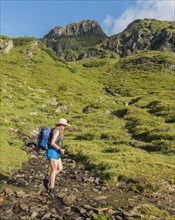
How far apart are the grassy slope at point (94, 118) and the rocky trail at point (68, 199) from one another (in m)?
1.40

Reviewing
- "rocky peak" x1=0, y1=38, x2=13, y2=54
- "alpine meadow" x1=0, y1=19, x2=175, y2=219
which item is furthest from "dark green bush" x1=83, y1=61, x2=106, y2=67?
"rocky peak" x1=0, y1=38, x2=13, y2=54

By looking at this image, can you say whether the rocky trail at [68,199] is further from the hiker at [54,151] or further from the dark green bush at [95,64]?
the dark green bush at [95,64]

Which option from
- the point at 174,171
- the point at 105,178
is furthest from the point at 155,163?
the point at 105,178

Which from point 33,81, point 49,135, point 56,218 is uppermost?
point 33,81

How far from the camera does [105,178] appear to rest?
1877 cm

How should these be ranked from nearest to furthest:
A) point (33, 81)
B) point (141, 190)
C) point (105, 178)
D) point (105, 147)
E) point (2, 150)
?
1. point (141, 190)
2. point (105, 178)
3. point (2, 150)
4. point (105, 147)
5. point (33, 81)

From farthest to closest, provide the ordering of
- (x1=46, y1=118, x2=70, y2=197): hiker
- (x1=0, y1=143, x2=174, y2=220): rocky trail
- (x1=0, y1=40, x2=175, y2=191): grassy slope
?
(x1=0, y1=40, x2=175, y2=191): grassy slope < (x1=46, y1=118, x2=70, y2=197): hiker < (x1=0, y1=143, x2=174, y2=220): rocky trail

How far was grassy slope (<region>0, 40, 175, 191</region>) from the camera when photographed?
21047 mm

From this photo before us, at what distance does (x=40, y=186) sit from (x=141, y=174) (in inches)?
262

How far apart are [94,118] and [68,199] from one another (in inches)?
1178

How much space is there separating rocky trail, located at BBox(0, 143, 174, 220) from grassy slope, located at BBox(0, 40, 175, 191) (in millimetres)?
1404

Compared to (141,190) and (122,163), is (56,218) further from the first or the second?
(122,163)

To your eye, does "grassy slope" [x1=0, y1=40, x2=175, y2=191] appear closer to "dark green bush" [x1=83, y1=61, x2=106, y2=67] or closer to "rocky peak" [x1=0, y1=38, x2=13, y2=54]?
"rocky peak" [x1=0, y1=38, x2=13, y2=54]

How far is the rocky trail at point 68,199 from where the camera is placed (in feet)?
39.8
